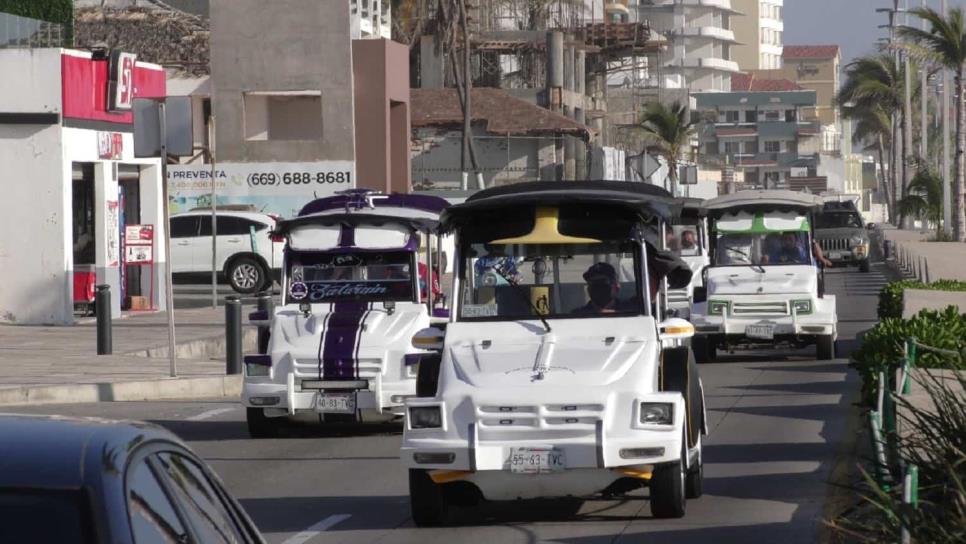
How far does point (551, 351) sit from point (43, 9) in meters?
25.8

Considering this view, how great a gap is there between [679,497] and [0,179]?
20.9m

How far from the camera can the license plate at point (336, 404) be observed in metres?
16.0

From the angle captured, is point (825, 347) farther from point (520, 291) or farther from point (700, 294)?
point (520, 291)

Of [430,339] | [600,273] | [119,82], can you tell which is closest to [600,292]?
[600,273]

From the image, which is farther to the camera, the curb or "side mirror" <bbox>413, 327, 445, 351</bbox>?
the curb

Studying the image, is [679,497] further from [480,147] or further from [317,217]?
[480,147]

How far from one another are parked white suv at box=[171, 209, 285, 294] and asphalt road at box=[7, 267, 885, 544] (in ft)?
73.4

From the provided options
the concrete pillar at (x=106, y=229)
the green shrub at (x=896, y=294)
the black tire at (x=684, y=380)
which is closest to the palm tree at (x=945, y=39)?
the green shrub at (x=896, y=294)

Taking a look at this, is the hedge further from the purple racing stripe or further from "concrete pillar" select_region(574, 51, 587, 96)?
"concrete pillar" select_region(574, 51, 587, 96)

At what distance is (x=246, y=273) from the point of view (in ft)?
140

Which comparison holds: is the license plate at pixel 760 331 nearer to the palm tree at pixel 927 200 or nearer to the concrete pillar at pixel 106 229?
the concrete pillar at pixel 106 229

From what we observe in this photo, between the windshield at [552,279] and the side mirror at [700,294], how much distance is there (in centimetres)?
1255

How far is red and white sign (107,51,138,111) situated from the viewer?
31250 millimetres

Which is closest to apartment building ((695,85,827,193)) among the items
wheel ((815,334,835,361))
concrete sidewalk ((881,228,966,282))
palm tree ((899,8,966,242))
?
concrete sidewalk ((881,228,966,282))
